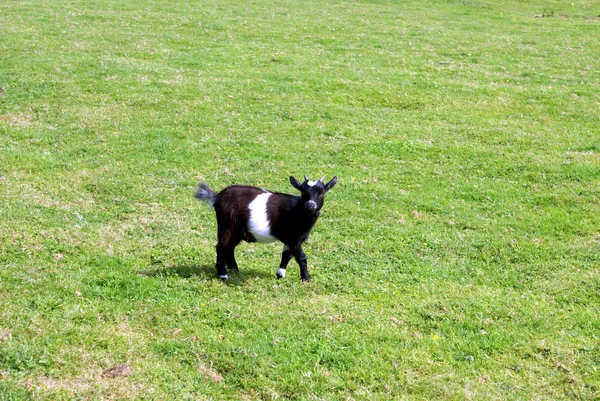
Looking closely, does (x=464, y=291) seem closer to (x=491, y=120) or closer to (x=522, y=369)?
(x=522, y=369)

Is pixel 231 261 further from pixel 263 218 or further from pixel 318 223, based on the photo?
pixel 318 223

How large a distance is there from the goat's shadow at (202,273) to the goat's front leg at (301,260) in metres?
0.53

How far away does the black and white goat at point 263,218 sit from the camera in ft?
35.9

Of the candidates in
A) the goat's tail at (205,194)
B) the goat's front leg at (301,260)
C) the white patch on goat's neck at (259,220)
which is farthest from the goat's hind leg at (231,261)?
the goat's front leg at (301,260)

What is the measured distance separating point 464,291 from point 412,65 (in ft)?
59.4

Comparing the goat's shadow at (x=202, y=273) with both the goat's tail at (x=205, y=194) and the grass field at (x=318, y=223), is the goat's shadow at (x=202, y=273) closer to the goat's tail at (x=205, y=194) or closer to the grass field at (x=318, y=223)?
the grass field at (x=318, y=223)

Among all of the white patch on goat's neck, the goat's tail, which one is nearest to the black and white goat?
the white patch on goat's neck

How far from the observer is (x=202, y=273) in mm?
11281

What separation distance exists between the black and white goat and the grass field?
0.65 m

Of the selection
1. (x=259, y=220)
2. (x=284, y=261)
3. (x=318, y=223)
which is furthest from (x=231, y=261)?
(x=318, y=223)

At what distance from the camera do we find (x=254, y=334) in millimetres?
9273

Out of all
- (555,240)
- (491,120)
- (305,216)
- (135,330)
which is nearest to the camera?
(135,330)

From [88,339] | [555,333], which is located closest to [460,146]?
[555,333]

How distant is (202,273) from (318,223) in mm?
3773
